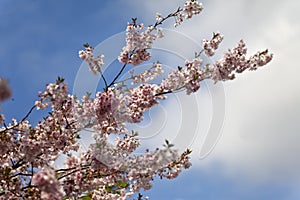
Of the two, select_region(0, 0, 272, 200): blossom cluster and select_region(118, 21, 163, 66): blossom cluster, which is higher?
select_region(118, 21, 163, 66): blossom cluster

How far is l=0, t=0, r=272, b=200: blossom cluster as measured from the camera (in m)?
6.32

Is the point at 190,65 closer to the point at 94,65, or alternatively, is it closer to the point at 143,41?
the point at 143,41

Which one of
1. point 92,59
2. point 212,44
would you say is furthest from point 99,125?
point 212,44

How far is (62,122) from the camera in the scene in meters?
7.23

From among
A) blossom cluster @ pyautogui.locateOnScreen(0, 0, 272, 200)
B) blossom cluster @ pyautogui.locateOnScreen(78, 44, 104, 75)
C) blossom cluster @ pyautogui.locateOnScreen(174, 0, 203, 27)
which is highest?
blossom cluster @ pyautogui.locateOnScreen(174, 0, 203, 27)

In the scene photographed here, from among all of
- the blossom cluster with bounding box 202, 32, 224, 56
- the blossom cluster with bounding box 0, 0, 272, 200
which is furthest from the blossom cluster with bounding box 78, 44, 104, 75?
the blossom cluster with bounding box 202, 32, 224, 56

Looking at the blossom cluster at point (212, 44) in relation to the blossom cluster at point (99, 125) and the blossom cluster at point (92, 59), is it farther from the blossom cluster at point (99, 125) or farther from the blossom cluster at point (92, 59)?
the blossom cluster at point (92, 59)

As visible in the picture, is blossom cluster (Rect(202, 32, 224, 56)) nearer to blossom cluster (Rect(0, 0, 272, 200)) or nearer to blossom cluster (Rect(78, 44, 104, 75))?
blossom cluster (Rect(0, 0, 272, 200))

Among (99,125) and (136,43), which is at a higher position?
(136,43)

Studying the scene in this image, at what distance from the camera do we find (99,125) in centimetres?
690

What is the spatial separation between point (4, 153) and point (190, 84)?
3.65m

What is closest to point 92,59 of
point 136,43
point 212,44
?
point 136,43

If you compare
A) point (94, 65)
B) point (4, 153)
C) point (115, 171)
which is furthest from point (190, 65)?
point (4, 153)

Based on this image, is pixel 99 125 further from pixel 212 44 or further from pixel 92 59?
pixel 212 44
